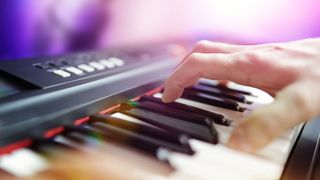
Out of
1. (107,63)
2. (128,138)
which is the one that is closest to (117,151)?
(128,138)

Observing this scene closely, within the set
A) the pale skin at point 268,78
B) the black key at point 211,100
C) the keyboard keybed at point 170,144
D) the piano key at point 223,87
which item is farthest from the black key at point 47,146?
the piano key at point 223,87

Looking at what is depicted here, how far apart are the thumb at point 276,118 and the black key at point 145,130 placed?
7cm

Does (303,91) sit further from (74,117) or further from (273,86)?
(74,117)

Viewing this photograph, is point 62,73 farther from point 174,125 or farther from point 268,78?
point 268,78

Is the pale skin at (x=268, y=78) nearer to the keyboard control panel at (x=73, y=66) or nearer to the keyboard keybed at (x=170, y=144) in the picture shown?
the keyboard keybed at (x=170, y=144)

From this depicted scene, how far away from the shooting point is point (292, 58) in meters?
0.66

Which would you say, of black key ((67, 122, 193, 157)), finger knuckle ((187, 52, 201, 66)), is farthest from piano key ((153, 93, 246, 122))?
black key ((67, 122, 193, 157))

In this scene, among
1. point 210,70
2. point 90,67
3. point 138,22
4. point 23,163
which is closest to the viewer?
point 23,163

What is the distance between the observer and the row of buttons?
27.5 inches

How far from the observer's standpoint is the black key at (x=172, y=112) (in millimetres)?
622

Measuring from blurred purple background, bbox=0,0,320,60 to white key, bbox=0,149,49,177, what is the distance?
0.35 m

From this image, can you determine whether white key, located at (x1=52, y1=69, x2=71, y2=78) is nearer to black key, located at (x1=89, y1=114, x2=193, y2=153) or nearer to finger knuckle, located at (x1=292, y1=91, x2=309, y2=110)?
black key, located at (x1=89, y1=114, x2=193, y2=153)

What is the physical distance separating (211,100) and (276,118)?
30cm

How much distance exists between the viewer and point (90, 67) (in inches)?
30.3
